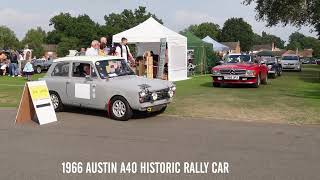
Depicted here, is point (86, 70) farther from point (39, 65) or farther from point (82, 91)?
point (39, 65)

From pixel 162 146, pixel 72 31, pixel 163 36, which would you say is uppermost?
pixel 72 31

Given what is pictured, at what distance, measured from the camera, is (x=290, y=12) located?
3409 cm

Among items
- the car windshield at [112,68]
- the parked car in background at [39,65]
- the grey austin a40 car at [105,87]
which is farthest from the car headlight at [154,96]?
the parked car in background at [39,65]

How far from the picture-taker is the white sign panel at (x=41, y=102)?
36.6 feet

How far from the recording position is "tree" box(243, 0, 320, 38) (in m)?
33.3

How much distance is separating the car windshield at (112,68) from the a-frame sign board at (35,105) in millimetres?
1494

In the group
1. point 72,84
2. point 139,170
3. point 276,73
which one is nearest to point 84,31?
point 276,73

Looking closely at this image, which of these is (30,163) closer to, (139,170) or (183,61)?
(139,170)

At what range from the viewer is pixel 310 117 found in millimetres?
11648

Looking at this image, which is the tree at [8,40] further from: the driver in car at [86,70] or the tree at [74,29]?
the driver in car at [86,70]

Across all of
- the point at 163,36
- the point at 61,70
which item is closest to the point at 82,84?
the point at 61,70

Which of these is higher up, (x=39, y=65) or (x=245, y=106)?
(x=39, y=65)

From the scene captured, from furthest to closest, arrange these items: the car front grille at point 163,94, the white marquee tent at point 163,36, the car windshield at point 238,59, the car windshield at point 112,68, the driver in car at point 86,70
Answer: the white marquee tent at point 163,36, the car windshield at point 238,59, the driver in car at point 86,70, the car windshield at point 112,68, the car front grille at point 163,94

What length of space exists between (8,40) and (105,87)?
118 m
